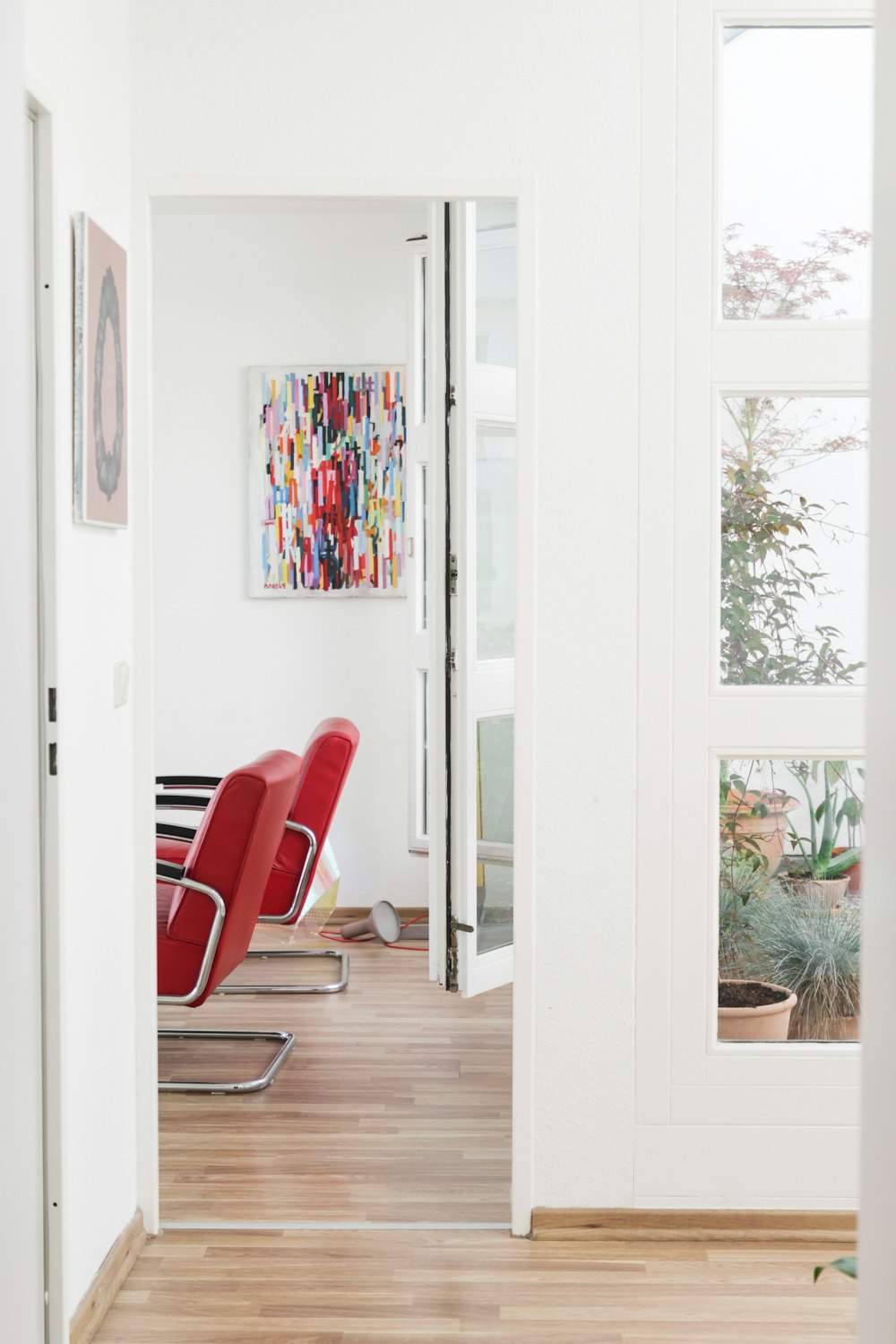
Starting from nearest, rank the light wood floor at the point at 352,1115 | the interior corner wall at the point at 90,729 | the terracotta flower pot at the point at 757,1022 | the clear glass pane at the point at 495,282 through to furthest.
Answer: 1. the interior corner wall at the point at 90,729
2. the terracotta flower pot at the point at 757,1022
3. the light wood floor at the point at 352,1115
4. the clear glass pane at the point at 495,282

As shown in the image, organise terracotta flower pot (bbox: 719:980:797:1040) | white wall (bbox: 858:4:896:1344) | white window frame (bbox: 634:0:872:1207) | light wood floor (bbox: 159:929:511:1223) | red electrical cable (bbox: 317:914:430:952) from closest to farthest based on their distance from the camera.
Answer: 1. white wall (bbox: 858:4:896:1344)
2. white window frame (bbox: 634:0:872:1207)
3. terracotta flower pot (bbox: 719:980:797:1040)
4. light wood floor (bbox: 159:929:511:1223)
5. red electrical cable (bbox: 317:914:430:952)

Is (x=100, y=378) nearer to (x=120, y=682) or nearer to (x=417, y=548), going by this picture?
(x=120, y=682)

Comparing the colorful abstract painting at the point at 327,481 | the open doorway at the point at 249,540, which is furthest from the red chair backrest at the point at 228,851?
the colorful abstract painting at the point at 327,481

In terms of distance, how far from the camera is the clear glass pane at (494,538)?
13.5ft

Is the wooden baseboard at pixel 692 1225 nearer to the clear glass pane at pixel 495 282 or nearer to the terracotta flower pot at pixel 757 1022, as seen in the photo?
the terracotta flower pot at pixel 757 1022

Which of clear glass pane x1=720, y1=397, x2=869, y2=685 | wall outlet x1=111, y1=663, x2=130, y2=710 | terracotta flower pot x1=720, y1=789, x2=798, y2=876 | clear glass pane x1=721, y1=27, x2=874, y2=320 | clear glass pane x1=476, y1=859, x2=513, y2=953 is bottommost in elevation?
clear glass pane x1=476, y1=859, x2=513, y2=953

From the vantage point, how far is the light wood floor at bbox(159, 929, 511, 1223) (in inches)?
112

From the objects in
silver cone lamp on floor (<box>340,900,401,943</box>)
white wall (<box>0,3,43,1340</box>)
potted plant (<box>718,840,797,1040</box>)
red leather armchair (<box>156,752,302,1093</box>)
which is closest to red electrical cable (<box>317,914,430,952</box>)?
silver cone lamp on floor (<box>340,900,401,943</box>)

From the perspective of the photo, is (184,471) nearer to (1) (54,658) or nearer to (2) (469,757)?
(2) (469,757)

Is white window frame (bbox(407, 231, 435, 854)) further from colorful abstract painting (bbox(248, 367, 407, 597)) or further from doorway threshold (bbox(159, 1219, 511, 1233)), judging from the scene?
doorway threshold (bbox(159, 1219, 511, 1233))

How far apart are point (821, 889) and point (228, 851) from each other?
1.42 m

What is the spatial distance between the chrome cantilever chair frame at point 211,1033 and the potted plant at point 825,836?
1393mm

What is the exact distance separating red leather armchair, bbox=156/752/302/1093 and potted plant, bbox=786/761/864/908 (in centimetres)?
128

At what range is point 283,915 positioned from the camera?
13.3 ft
